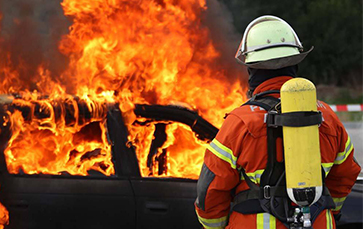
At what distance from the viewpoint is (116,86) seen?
4.82 meters

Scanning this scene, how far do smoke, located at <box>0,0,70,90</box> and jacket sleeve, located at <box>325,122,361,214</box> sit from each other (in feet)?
9.60

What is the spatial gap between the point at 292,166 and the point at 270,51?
58cm

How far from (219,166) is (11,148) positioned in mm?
2321

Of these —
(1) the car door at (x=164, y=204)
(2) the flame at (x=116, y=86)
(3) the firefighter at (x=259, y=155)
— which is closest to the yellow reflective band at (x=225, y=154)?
(3) the firefighter at (x=259, y=155)

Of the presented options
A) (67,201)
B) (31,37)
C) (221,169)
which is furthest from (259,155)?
(31,37)

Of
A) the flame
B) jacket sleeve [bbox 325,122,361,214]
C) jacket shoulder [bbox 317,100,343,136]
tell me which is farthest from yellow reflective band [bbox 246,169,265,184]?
the flame

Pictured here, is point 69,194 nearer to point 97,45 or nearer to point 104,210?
point 104,210

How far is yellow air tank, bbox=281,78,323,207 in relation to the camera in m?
2.40

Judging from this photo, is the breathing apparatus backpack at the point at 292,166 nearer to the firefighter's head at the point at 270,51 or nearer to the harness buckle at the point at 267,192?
the harness buckle at the point at 267,192

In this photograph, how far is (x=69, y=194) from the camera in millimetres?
4156

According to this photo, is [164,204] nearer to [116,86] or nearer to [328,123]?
[116,86]

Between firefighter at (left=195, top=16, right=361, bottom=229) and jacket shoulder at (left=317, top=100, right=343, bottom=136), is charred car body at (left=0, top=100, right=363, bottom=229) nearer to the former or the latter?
firefighter at (left=195, top=16, right=361, bottom=229)

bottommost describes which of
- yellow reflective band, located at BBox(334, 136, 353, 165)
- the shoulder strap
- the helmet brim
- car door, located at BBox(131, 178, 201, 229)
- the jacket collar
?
car door, located at BBox(131, 178, 201, 229)

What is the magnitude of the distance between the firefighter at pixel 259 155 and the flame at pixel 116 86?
69.8 inches
